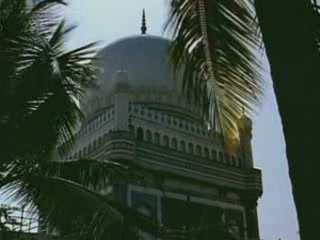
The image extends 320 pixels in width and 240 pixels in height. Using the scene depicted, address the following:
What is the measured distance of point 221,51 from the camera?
18.0 ft

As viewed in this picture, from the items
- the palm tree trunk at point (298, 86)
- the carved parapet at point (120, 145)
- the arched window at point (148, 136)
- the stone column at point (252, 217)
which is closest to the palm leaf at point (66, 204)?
the palm tree trunk at point (298, 86)

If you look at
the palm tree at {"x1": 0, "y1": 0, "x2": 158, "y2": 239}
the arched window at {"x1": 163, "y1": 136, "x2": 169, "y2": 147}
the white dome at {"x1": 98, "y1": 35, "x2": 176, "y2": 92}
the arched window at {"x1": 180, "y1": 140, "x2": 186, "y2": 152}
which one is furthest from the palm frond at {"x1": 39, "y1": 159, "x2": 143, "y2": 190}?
the white dome at {"x1": 98, "y1": 35, "x2": 176, "y2": 92}

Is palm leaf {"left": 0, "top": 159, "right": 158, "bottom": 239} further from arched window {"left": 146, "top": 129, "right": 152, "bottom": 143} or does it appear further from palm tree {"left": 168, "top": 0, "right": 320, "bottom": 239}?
arched window {"left": 146, "top": 129, "right": 152, "bottom": 143}

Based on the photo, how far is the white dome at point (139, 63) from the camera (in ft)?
121

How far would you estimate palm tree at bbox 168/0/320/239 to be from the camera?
12.9ft

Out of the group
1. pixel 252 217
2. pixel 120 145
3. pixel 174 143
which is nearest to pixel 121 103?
pixel 120 145

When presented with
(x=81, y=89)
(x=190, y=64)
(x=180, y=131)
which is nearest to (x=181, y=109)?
(x=180, y=131)

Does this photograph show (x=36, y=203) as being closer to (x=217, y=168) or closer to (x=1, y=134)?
(x=1, y=134)

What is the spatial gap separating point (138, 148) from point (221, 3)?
82.6 feet

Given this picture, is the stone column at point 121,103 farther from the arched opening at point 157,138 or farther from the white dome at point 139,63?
the white dome at point 139,63

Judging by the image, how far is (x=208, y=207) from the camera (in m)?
32.6

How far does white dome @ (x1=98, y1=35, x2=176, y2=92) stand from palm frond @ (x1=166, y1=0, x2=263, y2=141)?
29943 millimetres

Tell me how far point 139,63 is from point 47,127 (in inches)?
1155

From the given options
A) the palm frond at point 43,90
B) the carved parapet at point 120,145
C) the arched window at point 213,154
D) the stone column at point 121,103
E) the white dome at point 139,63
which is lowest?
the palm frond at point 43,90
